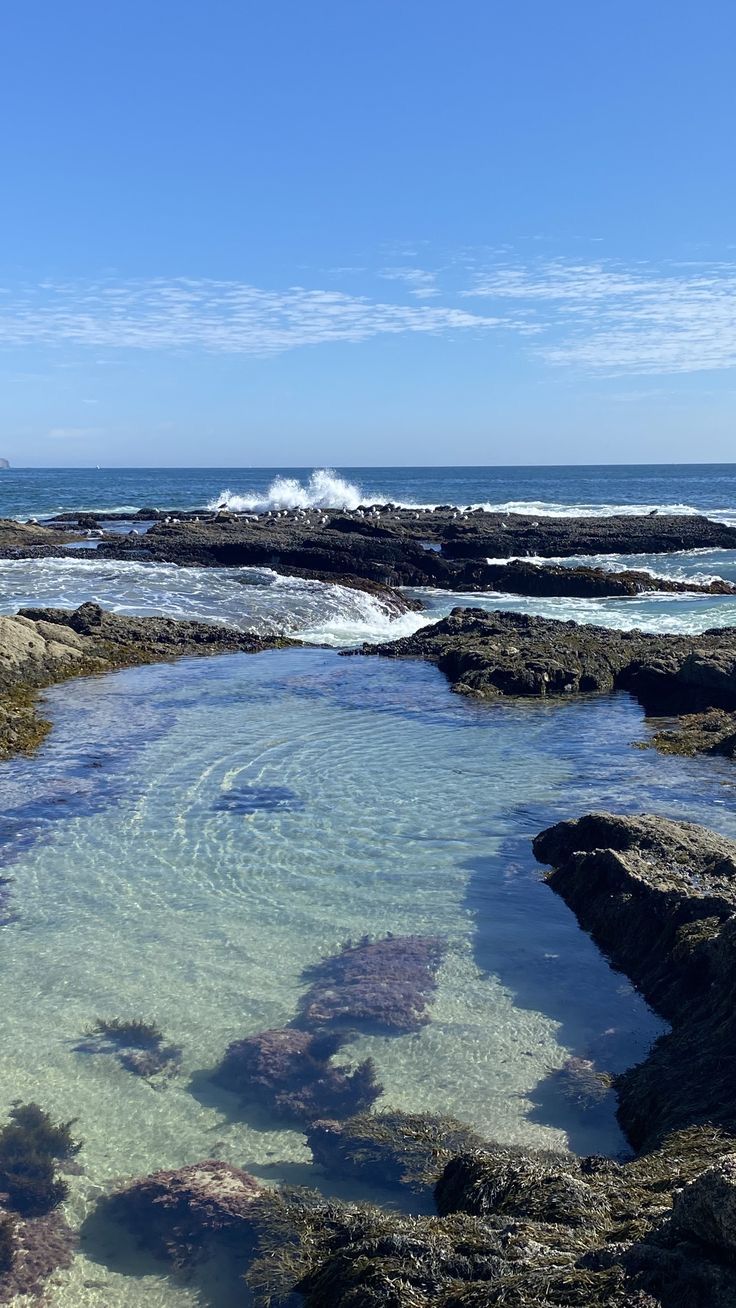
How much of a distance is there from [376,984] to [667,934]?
2272mm

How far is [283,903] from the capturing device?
875 cm

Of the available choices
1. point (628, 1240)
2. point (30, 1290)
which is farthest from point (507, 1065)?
point (30, 1290)

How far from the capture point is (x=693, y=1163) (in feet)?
14.4

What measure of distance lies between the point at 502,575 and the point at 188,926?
27.5 m

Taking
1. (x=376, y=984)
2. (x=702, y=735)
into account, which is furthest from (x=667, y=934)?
(x=702, y=735)

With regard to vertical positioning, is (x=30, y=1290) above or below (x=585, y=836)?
below

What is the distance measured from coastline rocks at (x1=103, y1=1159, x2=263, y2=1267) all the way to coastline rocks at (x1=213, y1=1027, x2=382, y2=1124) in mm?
649

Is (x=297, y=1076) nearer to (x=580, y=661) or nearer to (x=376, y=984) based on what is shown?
(x=376, y=984)

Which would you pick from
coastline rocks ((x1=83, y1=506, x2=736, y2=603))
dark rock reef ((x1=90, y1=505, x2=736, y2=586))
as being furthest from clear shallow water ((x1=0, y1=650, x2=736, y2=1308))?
dark rock reef ((x1=90, y1=505, x2=736, y2=586))

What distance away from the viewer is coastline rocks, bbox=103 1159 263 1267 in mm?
4820

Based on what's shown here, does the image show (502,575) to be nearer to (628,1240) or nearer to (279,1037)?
(279,1037)

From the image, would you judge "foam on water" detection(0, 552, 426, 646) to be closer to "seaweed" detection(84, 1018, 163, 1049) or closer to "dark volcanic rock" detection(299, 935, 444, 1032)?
"dark volcanic rock" detection(299, 935, 444, 1032)

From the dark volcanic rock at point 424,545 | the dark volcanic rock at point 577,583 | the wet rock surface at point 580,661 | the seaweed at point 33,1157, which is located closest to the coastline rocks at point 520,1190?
the seaweed at point 33,1157

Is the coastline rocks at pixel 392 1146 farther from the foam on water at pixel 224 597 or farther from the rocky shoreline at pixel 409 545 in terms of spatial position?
the rocky shoreline at pixel 409 545
